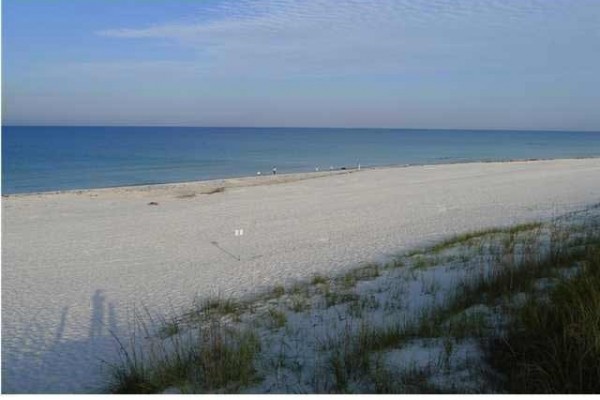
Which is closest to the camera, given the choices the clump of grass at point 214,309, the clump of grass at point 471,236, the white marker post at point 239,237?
the clump of grass at point 214,309

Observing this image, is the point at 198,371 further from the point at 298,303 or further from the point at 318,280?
the point at 318,280

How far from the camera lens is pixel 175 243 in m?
13.5

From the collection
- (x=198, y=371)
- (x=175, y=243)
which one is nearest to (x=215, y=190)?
(x=175, y=243)

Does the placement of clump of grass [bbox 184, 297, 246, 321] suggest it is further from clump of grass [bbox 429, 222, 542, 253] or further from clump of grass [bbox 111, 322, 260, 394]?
clump of grass [bbox 429, 222, 542, 253]

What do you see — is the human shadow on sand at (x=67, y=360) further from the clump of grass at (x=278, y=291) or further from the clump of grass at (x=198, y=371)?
the clump of grass at (x=278, y=291)

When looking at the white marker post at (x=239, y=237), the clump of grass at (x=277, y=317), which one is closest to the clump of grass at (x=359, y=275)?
the clump of grass at (x=277, y=317)

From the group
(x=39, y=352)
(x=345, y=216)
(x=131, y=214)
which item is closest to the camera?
(x=39, y=352)

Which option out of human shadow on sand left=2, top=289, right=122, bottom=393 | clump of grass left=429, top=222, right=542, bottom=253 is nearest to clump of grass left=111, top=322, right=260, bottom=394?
human shadow on sand left=2, top=289, right=122, bottom=393

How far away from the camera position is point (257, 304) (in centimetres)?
772

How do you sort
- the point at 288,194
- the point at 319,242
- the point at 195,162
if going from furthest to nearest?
the point at 195,162 < the point at 288,194 < the point at 319,242

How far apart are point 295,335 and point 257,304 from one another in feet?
6.66

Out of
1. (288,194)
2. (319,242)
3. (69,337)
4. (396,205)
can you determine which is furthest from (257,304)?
(288,194)

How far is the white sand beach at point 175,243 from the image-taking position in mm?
7137

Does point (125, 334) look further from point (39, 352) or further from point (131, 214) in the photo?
point (131, 214)
